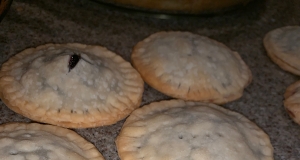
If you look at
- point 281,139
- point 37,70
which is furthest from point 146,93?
point 281,139

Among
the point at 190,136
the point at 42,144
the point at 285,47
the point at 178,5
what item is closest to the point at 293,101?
the point at 285,47

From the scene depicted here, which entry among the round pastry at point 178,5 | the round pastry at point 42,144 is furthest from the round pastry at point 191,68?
the round pastry at point 42,144

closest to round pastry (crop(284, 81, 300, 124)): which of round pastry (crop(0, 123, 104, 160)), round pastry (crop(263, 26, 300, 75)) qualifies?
round pastry (crop(263, 26, 300, 75))

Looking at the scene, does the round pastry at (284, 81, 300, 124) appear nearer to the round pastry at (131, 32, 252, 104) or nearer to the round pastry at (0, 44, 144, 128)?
the round pastry at (131, 32, 252, 104)

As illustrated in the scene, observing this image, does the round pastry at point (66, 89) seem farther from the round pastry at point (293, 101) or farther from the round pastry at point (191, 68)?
the round pastry at point (293, 101)

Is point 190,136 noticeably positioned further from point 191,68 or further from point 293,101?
point 293,101

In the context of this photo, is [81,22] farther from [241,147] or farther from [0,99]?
[241,147]
